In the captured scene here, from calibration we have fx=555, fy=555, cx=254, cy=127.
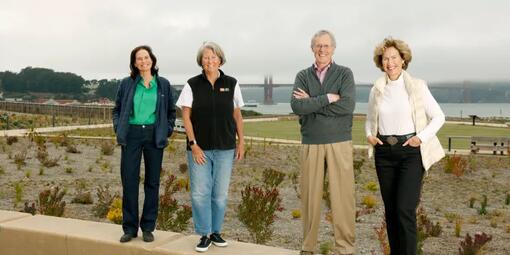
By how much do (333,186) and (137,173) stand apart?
1.45 metres

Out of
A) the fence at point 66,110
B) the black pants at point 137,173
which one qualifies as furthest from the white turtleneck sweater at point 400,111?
the fence at point 66,110

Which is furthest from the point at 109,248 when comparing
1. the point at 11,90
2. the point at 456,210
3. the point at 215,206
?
the point at 11,90

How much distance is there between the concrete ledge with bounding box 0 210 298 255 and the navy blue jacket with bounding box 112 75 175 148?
72 cm

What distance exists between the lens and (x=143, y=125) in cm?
393

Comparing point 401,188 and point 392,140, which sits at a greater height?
point 392,140

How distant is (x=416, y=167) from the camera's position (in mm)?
3422

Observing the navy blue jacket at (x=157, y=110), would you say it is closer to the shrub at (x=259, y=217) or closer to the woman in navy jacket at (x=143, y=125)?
the woman in navy jacket at (x=143, y=125)

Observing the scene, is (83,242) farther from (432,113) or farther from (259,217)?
(432,113)

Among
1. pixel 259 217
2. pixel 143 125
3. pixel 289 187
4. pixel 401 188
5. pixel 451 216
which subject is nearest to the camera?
pixel 401 188

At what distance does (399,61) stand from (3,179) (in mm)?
8806

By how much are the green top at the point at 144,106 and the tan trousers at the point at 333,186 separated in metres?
1.12

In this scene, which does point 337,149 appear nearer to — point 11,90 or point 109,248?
point 109,248

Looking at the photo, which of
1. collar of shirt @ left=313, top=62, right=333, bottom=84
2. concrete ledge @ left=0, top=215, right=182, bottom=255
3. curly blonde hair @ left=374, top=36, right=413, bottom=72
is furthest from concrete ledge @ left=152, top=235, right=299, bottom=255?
curly blonde hair @ left=374, top=36, right=413, bottom=72

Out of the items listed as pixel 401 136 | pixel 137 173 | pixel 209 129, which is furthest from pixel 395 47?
pixel 137 173
